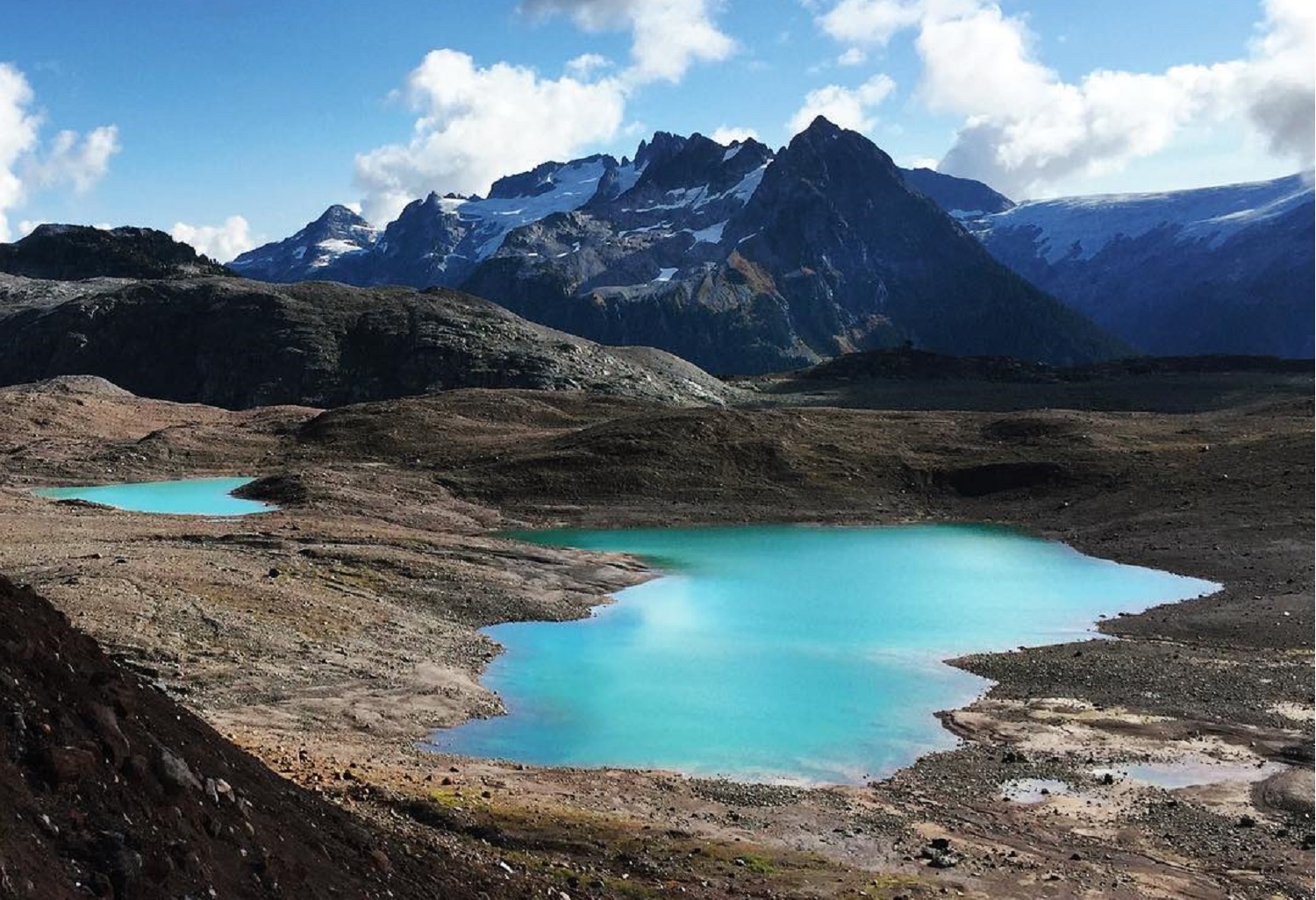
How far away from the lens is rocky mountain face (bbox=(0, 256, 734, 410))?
584ft

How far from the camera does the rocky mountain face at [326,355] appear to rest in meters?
178

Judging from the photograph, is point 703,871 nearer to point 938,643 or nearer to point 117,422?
point 938,643

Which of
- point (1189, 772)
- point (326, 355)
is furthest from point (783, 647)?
point (326, 355)

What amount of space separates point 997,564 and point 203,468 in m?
73.2

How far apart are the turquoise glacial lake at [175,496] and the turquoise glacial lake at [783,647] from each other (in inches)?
946

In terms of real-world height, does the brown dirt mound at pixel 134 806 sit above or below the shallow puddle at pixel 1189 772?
above

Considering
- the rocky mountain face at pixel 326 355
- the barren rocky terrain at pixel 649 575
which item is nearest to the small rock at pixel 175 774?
the barren rocky terrain at pixel 649 575

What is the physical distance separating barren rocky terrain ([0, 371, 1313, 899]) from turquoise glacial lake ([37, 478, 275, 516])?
10.4 ft

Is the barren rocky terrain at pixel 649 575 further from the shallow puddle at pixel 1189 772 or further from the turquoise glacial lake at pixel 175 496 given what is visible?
the turquoise glacial lake at pixel 175 496

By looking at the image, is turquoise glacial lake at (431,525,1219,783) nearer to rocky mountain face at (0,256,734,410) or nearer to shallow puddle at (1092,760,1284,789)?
shallow puddle at (1092,760,1284,789)

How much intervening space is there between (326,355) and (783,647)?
14835cm

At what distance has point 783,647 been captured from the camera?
51781 millimetres

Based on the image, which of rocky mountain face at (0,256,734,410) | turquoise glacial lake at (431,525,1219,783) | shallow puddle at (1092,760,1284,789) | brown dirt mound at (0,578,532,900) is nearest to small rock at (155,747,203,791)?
brown dirt mound at (0,578,532,900)

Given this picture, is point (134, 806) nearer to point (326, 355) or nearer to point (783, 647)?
point (783, 647)
